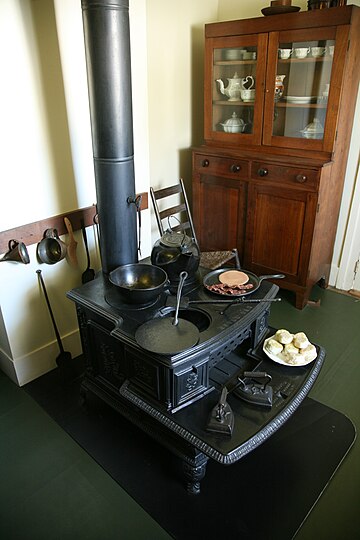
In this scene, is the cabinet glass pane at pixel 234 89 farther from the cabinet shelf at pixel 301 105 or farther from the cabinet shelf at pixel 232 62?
the cabinet shelf at pixel 301 105

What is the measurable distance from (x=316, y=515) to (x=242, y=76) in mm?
2448

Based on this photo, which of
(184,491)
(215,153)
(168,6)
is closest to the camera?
(184,491)

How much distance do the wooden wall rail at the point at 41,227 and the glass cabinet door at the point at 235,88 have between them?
1.20m

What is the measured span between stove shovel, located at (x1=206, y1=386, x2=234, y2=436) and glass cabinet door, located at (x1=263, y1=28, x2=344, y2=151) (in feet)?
5.56

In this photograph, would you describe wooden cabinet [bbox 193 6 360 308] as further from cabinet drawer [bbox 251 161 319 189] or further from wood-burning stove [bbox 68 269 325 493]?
wood-burning stove [bbox 68 269 325 493]

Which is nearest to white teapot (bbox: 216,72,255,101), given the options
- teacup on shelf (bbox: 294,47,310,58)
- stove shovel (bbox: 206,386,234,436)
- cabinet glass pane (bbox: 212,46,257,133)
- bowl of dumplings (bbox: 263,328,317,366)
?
cabinet glass pane (bbox: 212,46,257,133)

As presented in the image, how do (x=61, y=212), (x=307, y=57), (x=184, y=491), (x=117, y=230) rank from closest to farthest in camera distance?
(x=184, y=491), (x=117, y=230), (x=61, y=212), (x=307, y=57)

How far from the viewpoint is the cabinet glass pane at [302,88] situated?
2.36 meters

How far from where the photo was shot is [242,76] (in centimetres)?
269

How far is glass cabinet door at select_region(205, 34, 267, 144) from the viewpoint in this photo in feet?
8.37

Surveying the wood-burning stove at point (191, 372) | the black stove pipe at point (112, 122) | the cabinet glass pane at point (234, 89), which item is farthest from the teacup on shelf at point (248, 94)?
the wood-burning stove at point (191, 372)

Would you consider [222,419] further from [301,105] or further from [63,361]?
[301,105]

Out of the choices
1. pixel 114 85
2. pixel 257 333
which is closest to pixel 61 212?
pixel 114 85

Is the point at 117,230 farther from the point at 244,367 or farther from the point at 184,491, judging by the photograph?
the point at 184,491
